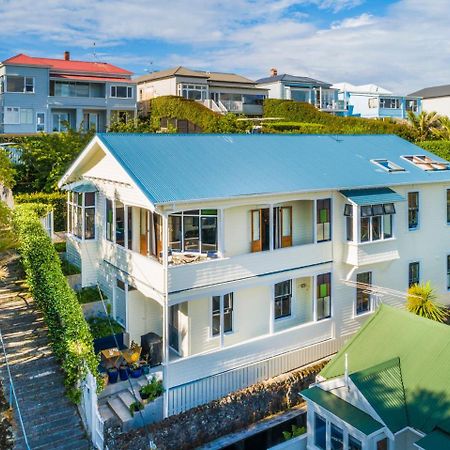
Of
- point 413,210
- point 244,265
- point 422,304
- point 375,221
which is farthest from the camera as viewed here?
point 413,210

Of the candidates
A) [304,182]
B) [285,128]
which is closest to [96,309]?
[304,182]

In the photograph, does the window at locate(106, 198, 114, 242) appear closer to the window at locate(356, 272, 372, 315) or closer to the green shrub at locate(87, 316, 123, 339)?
the green shrub at locate(87, 316, 123, 339)

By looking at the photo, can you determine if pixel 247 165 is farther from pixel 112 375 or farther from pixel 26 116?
pixel 26 116

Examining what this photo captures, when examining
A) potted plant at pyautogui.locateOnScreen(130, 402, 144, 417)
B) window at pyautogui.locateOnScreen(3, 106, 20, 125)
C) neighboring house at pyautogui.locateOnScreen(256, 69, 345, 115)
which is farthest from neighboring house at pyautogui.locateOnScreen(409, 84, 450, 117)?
potted plant at pyautogui.locateOnScreen(130, 402, 144, 417)

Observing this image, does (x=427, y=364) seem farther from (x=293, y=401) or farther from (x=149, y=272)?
(x=149, y=272)

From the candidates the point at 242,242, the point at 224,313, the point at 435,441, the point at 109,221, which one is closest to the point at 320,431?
the point at 435,441
